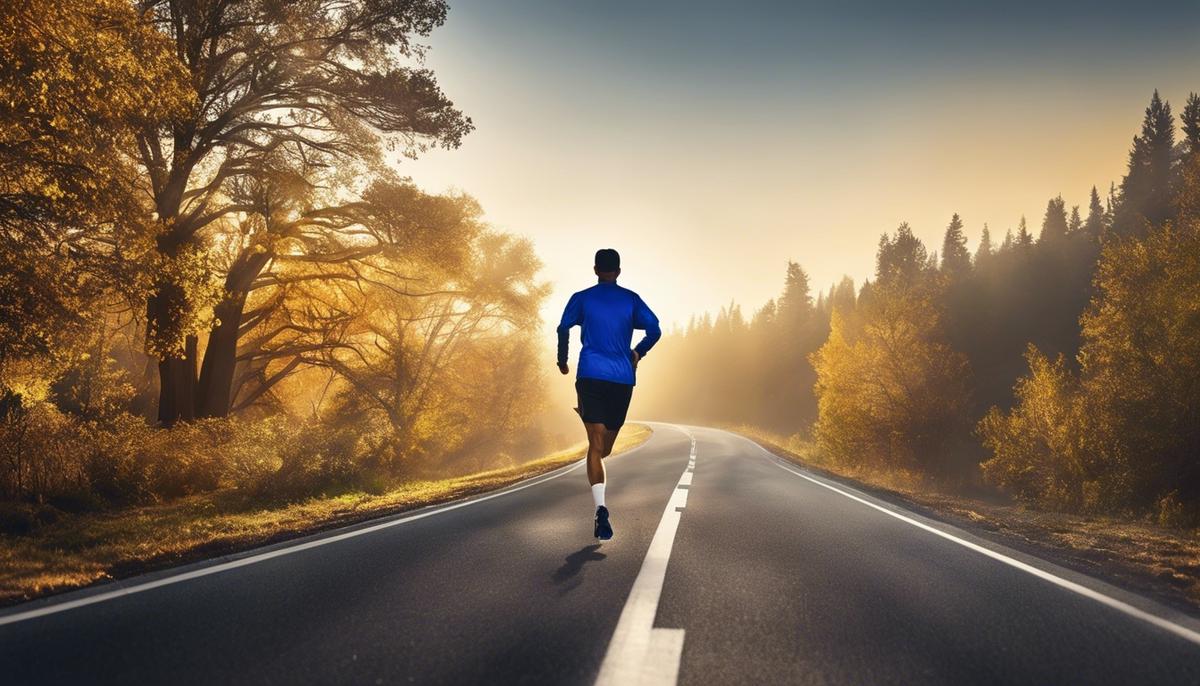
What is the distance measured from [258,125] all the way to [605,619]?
14.8 metres

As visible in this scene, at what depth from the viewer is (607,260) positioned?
5543 mm

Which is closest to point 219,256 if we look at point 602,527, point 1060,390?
point 602,527

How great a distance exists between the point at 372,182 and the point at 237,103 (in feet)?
11.3

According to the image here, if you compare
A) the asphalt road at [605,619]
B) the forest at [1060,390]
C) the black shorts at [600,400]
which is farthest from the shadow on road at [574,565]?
the forest at [1060,390]

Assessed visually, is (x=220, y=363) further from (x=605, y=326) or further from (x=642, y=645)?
(x=642, y=645)

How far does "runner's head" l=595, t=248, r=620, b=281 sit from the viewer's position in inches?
218

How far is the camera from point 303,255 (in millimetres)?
16297

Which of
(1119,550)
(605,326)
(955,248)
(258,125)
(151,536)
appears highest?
(955,248)

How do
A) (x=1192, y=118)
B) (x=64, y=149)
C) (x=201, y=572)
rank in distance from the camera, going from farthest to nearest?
(x=1192, y=118) → (x=64, y=149) → (x=201, y=572)

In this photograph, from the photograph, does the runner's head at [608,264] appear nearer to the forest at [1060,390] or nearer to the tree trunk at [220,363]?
the tree trunk at [220,363]

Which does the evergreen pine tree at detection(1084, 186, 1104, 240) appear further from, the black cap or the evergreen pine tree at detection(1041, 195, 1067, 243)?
the black cap

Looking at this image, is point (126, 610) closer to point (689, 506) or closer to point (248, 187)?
point (689, 506)

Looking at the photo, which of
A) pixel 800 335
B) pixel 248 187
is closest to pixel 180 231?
pixel 248 187

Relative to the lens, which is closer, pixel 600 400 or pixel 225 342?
pixel 600 400
